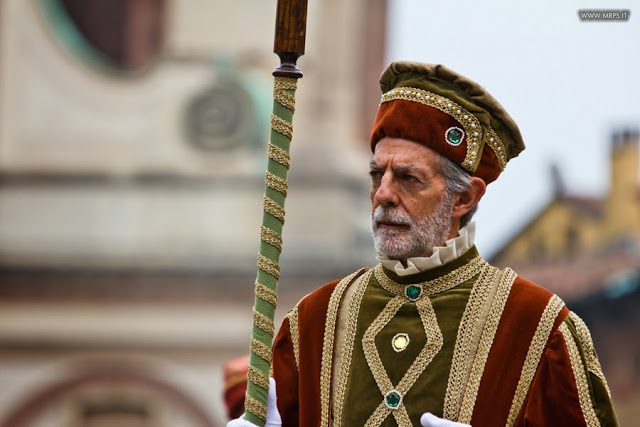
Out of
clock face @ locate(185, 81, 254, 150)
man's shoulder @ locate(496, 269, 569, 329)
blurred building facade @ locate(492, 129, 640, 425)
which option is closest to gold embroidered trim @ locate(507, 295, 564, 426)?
man's shoulder @ locate(496, 269, 569, 329)

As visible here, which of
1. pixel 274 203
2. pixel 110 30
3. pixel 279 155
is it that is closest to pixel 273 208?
pixel 274 203

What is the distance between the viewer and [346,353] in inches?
120

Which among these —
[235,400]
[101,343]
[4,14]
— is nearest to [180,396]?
[101,343]

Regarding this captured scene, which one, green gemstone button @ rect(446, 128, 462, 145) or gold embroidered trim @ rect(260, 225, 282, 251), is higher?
green gemstone button @ rect(446, 128, 462, 145)

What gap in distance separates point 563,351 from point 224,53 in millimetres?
7622

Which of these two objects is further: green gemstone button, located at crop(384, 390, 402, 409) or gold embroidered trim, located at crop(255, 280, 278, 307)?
gold embroidered trim, located at crop(255, 280, 278, 307)

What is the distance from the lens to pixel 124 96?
33.7 feet

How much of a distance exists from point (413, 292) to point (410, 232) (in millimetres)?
160

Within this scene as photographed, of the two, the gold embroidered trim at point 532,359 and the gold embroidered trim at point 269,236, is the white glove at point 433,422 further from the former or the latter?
the gold embroidered trim at point 269,236

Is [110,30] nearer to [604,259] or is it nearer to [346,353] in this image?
[604,259]

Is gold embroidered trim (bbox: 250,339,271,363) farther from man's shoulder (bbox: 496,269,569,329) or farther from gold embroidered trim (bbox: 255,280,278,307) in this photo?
man's shoulder (bbox: 496,269,569,329)

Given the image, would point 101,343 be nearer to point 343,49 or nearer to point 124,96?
point 124,96

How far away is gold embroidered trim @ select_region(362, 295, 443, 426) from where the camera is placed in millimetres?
2924

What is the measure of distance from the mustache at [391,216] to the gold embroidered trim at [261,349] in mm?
392
